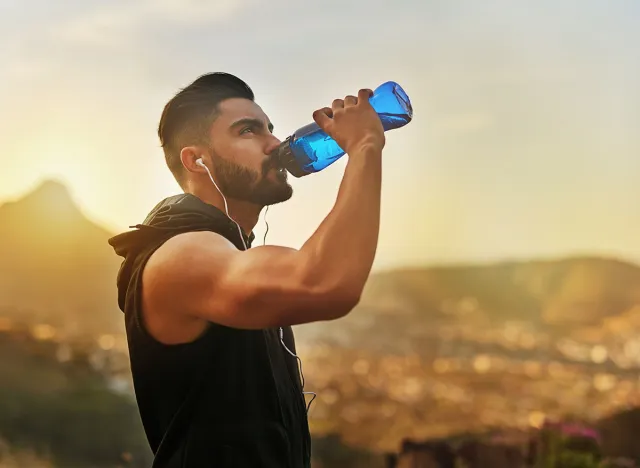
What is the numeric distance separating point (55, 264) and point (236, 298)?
2200mm

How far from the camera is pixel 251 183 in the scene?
86 cm

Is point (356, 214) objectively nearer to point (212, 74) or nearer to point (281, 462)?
point (281, 462)

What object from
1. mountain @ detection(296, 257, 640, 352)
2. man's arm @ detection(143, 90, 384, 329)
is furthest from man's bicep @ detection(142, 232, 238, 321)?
mountain @ detection(296, 257, 640, 352)

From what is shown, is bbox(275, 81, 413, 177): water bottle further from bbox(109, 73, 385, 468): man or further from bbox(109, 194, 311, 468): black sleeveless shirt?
bbox(109, 194, 311, 468): black sleeveless shirt

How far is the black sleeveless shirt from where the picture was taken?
72cm

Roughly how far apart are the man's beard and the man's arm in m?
0.15

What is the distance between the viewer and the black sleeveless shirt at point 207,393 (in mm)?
715

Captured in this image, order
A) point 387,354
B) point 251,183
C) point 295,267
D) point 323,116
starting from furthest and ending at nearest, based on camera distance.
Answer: point 387,354, point 251,183, point 323,116, point 295,267

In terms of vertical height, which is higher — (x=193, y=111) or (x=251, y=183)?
(x=193, y=111)

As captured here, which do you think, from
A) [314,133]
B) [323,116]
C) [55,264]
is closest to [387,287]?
[55,264]

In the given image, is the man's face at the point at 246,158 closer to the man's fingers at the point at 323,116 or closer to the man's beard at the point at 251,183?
the man's beard at the point at 251,183

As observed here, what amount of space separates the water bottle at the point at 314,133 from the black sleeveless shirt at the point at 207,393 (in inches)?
5.7

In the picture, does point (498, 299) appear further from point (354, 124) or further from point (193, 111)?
point (354, 124)

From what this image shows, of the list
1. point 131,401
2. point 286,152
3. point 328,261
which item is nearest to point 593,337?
point 131,401
